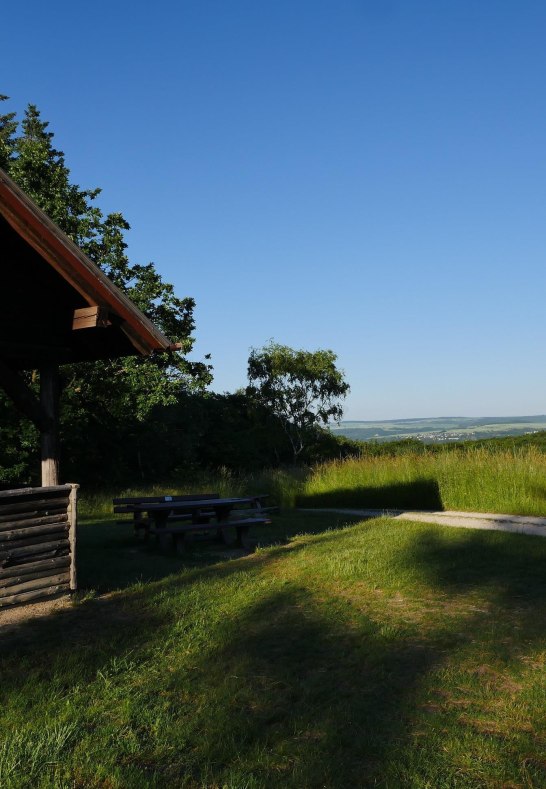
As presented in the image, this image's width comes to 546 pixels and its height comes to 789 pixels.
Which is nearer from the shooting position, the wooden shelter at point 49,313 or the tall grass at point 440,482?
the wooden shelter at point 49,313

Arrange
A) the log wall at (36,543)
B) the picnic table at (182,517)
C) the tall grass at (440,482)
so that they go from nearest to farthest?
the log wall at (36,543)
the picnic table at (182,517)
the tall grass at (440,482)

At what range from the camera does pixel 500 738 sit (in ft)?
12.4

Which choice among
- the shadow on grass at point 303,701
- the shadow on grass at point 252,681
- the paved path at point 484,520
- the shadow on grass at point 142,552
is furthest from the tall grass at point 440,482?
the shadow on grass at point 303,701

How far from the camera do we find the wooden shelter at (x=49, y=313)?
6.73 m

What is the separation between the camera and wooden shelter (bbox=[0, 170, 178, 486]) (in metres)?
6.73

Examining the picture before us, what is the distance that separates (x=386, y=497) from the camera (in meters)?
16.5

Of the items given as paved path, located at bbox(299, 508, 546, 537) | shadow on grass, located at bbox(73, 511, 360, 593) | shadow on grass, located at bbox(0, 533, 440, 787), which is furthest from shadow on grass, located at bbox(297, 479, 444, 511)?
shadow on grass, located at bbox(0, 533, 440, 787)

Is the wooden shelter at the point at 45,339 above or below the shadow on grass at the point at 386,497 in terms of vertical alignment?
above

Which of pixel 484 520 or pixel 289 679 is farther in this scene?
pixel 484 520

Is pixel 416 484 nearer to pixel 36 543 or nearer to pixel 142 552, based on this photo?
pixel 142 552

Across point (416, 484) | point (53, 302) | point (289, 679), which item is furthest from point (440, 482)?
point (289, 679)

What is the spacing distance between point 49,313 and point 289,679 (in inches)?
193

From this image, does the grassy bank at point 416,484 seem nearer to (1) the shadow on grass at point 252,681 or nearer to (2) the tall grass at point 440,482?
(2) the tall grass at point 440,482

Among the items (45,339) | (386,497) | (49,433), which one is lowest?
(386,497)
